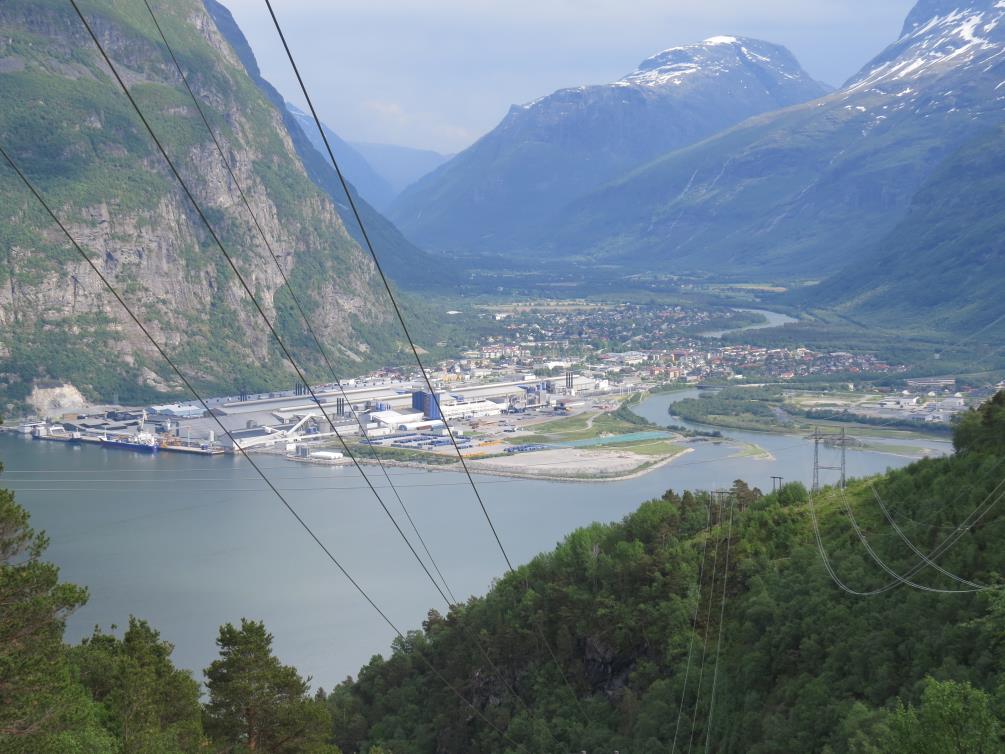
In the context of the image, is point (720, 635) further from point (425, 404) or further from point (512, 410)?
point (512, 410)

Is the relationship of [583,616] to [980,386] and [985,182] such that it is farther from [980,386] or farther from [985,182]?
[985,182]

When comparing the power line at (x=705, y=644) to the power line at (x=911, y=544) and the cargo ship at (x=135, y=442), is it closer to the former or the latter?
the power line at (x=911, y=544)

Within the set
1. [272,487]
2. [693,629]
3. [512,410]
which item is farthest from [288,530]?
[512,410]

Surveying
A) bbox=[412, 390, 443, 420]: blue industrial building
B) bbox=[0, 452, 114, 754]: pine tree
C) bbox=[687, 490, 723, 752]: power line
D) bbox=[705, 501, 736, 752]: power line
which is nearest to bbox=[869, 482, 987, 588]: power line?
bbox=[705, 501, 736, 752]: power line

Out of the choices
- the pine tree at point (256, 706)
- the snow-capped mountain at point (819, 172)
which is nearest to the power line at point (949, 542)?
the pine tree at point (256, 706)

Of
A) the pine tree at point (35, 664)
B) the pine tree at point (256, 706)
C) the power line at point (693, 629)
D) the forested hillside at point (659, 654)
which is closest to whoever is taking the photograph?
the pine tree at point (35, 664)

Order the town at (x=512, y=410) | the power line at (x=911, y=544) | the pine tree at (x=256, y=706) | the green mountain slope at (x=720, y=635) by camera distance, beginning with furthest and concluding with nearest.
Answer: the town at (x=512, y=410)
the pine tree at (x=256, y=706)
the power line at (x=911, y=544)
the green mountain slope at (x=720, y=635)
